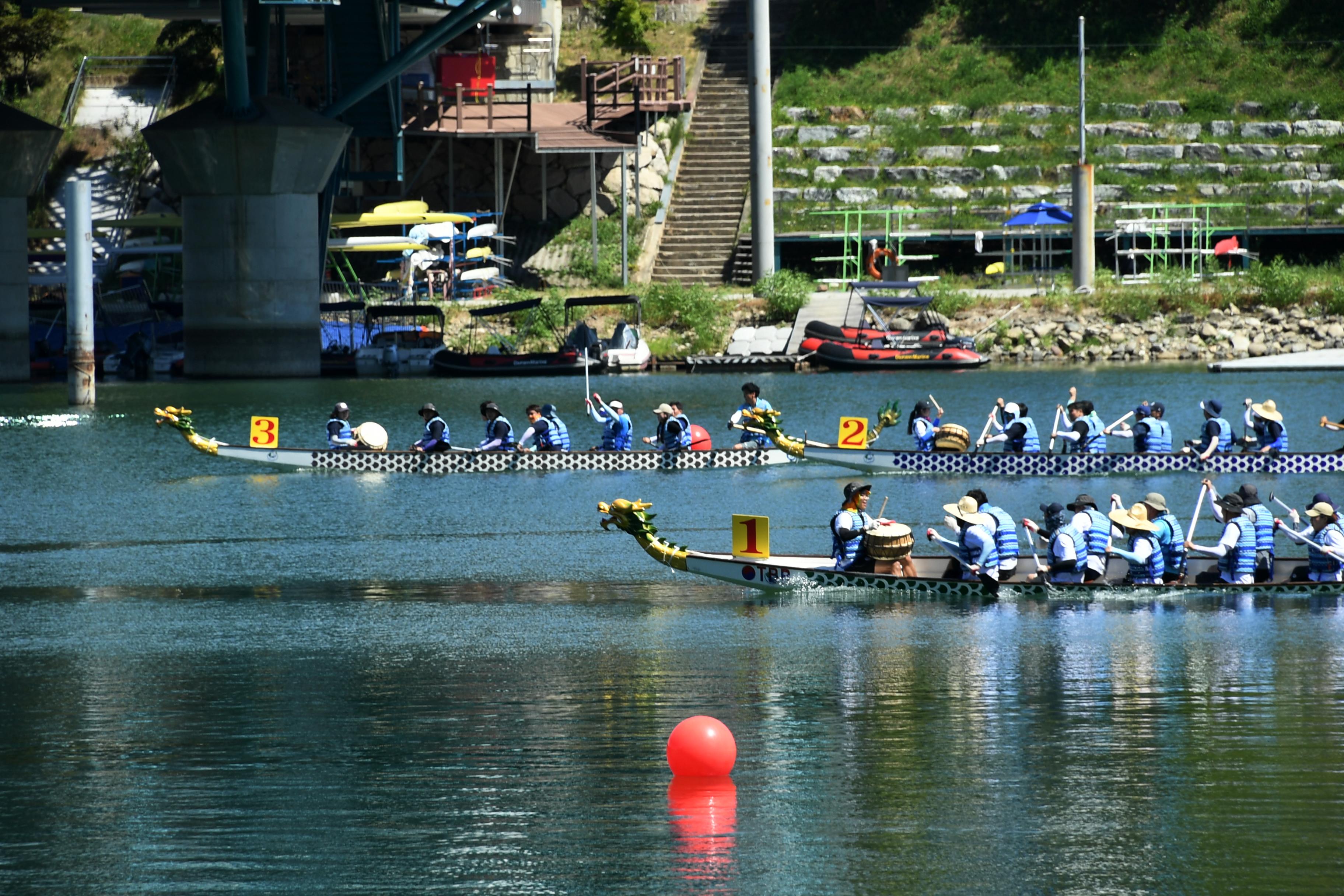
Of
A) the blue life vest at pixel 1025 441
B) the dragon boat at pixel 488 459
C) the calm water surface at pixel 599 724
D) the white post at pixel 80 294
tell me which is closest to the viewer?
the calm water surface at pixel 599 724

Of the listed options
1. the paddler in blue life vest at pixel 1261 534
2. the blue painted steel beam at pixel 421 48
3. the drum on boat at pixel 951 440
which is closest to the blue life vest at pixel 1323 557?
the paddler in blue life vest at pixel 1261 534

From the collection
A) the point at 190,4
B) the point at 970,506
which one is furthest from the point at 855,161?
the point at 970,506

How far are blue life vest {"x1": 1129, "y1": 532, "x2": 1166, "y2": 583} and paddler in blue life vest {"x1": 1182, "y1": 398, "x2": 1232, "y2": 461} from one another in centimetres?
1303

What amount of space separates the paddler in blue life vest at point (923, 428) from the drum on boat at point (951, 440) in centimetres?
10

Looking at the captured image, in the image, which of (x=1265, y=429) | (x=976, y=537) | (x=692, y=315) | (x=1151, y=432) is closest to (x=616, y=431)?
(x=1151, y=432)

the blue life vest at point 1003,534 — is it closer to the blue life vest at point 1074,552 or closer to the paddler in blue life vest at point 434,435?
the blue life vest at point 1074,552

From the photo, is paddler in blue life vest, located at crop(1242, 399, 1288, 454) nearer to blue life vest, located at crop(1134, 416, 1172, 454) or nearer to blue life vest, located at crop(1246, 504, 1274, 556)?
blue life vest, located at crop(1134, 416, 1172, 454)

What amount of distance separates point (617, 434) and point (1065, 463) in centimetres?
A: 927

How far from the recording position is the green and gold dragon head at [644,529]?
2294 cm

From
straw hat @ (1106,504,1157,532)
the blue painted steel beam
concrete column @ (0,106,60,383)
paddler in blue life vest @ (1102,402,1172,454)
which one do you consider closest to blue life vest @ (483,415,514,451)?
paddler in blue life vest @ (1102,402,1172,454)

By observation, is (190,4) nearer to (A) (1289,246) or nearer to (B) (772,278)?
(B) (772,278)

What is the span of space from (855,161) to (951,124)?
428 centimetres

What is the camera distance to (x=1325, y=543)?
22422mm

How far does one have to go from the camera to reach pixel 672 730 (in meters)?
16.6
